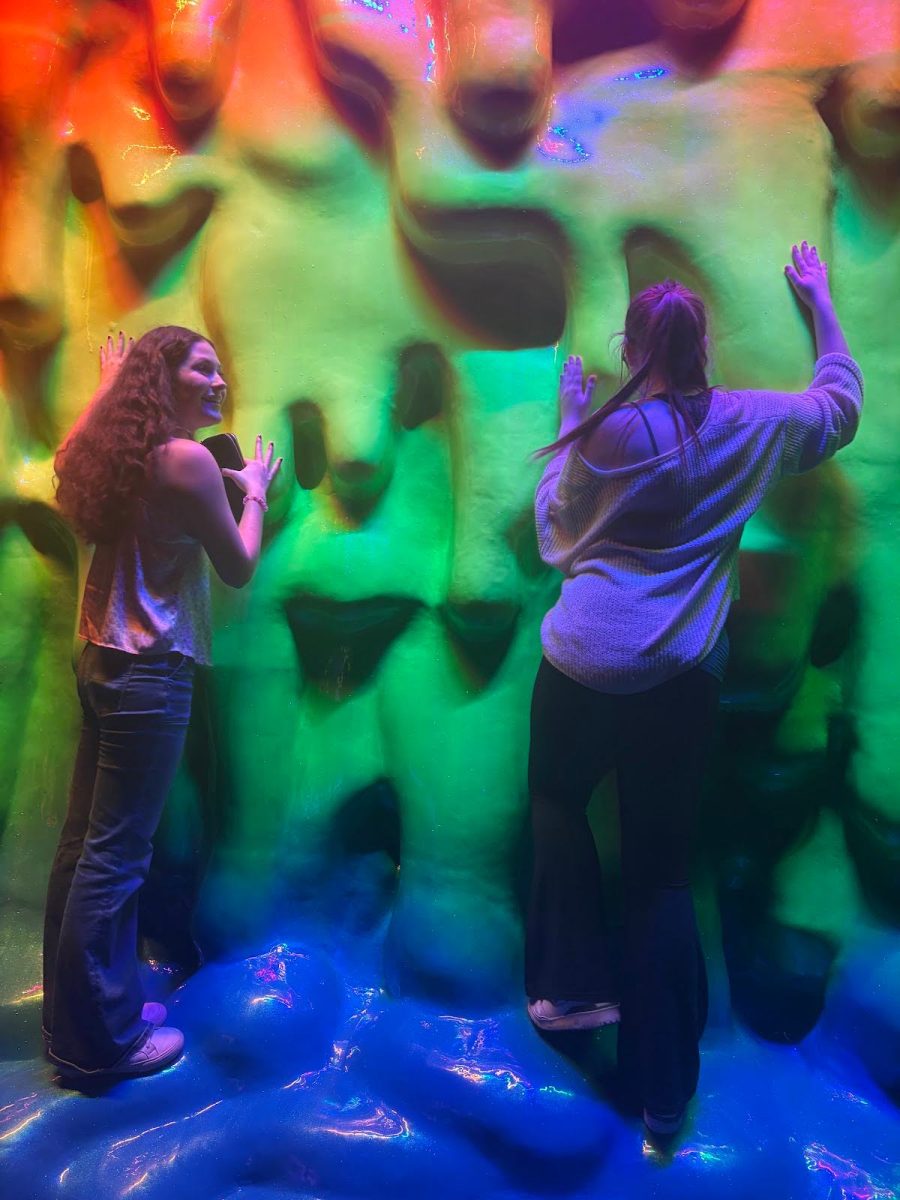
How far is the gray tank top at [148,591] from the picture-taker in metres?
1.80

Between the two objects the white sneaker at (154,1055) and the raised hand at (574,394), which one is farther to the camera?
the raised hand at (574,394)

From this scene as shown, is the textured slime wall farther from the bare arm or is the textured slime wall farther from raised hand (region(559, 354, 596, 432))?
the bare arm

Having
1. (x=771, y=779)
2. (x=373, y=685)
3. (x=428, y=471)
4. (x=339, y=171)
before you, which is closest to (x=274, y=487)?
(x=428, y=471)

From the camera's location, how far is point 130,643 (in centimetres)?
179

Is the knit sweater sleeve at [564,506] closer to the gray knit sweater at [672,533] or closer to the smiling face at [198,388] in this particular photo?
the gray knit sweater at [672,533]

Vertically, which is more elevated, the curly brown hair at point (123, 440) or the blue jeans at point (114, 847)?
the curly brown hair at point (123, 440)

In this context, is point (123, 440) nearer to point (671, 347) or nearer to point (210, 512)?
point (210, 512)

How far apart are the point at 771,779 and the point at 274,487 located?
1.13 meters

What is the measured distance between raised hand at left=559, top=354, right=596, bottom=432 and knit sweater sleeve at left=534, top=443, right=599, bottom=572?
0.33 feet

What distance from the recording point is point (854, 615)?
76.9 inches

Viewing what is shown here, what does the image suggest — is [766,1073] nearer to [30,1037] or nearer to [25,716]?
[30,1037]

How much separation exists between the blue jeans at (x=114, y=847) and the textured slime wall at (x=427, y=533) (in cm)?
12

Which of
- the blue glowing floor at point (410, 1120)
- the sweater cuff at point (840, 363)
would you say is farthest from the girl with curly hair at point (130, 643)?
the sweater cuff at point (840, 363)

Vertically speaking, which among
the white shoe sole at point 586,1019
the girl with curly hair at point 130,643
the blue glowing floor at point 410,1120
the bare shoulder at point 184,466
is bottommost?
the blue glowing floor at point 410,1120
